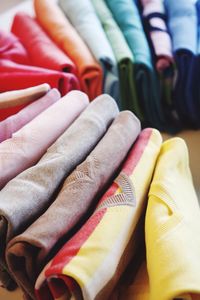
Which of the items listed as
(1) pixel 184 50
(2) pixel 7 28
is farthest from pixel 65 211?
(2) pixel 7 28

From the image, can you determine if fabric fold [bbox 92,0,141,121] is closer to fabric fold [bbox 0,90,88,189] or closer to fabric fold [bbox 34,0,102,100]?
fabric fold [bbox 34,0,102,100]

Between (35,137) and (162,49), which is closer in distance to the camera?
(35,137)

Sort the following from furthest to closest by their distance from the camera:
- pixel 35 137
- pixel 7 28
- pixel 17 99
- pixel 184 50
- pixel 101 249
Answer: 1. pixel 7 28
2. pixel 184 50
3. pixel 17 99
4. pixel 35 137
5. pixel 101 249

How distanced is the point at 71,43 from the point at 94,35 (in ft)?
0.17

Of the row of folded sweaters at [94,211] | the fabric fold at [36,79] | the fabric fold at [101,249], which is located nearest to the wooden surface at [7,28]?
the row of folded sweaters at [94,211]

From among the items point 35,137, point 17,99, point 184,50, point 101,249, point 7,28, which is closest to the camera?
point 101,249

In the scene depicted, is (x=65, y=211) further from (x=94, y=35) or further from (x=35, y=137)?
(x=94, y=35)

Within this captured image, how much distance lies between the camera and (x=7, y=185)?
375 mm

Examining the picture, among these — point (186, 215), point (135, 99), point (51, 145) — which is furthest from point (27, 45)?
point (186, 215)

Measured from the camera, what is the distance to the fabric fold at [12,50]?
0.72m

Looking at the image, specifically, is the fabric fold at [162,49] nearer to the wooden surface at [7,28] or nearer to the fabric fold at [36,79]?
the wooden surface at [7,28]

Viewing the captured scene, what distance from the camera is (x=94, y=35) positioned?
74 cm

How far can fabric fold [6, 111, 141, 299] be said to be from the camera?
0.32 meters

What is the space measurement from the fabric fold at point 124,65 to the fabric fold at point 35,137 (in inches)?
7.7
